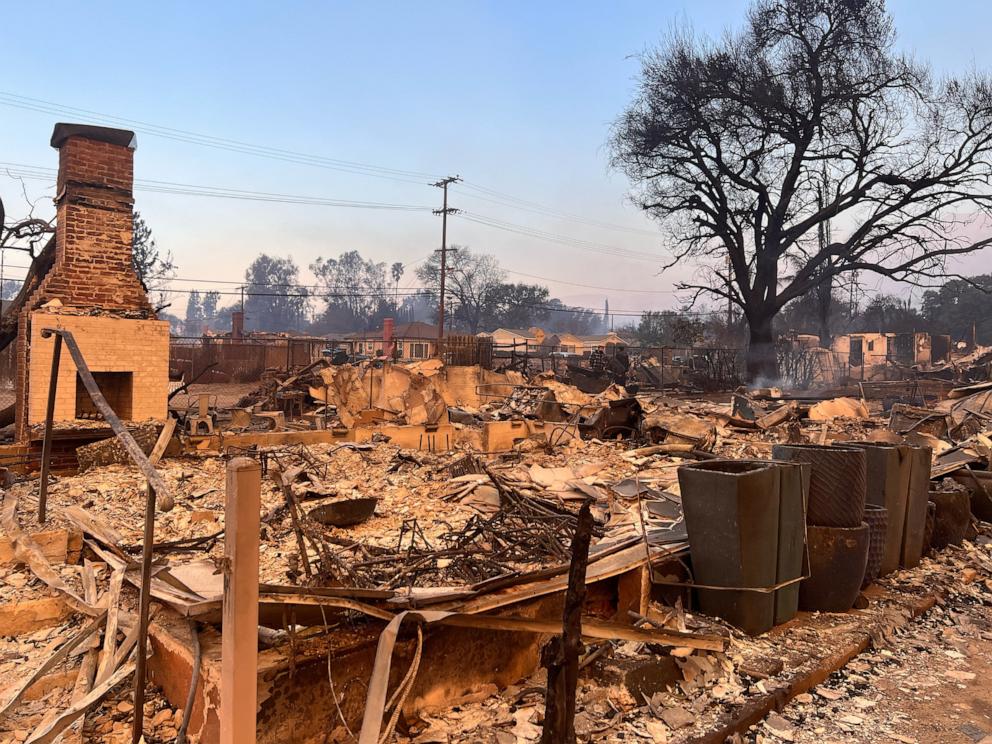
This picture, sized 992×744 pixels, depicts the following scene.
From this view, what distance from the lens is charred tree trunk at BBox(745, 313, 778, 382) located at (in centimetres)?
2530

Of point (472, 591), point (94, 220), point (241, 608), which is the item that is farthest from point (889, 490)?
point (94, 220)

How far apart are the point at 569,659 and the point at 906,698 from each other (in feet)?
8.17

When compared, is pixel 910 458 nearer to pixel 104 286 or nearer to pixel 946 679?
pixel 946 679

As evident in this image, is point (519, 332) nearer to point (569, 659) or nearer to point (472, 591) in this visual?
point (472, 591)

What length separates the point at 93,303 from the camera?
8781 millimetres

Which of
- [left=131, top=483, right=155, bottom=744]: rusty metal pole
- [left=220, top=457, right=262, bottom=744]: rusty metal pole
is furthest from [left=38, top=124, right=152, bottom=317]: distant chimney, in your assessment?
[left=220, top=457, right=262, bottom=744]: rusty metal pole

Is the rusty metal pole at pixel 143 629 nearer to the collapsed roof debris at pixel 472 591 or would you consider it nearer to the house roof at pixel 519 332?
the collapsed roof debris at pixel 472 591

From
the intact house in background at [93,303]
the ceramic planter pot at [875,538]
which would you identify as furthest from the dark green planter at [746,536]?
the intact house in background at [93,303]

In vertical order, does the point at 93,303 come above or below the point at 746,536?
above

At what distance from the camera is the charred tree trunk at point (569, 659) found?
2340 millimetres

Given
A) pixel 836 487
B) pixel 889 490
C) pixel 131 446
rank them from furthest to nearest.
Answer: pixel 889 490 → pixel 836 487 → pixel 131 446

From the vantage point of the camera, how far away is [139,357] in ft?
29.0

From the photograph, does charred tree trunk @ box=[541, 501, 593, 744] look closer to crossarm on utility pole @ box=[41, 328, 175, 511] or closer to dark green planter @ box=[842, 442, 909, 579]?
crossarm on utility pole @ box=[41, 328, 175, 511]

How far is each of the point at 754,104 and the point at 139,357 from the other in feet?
77.7
